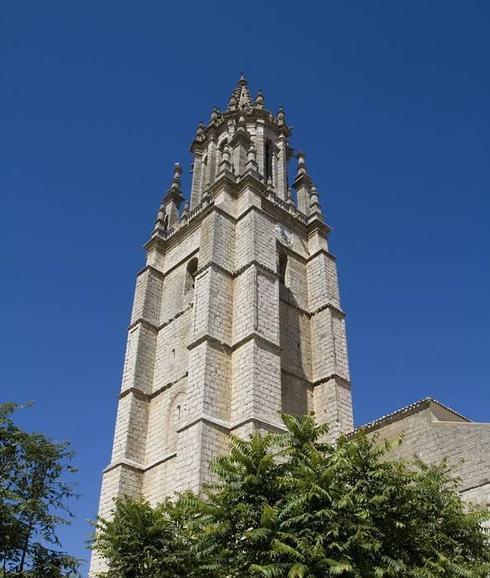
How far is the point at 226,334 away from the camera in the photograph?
20.3 meters

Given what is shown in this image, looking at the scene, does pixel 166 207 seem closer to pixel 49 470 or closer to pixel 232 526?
pixel 49 470

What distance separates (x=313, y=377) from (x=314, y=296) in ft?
11.8

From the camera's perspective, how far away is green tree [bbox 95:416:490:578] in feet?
31.3

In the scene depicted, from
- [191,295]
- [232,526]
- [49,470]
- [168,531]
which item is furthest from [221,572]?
[191,295]

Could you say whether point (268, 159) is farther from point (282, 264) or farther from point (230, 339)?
point (230, 339)

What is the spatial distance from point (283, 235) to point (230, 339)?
6426 mm

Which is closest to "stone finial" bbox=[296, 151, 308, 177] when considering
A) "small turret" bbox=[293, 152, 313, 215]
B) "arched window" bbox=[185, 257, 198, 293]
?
"small turret" bbox=[293, 152, 313, 215]

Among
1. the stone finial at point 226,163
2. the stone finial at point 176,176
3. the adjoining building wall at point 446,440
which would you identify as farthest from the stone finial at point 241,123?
the adjoining building wall at point 446,440

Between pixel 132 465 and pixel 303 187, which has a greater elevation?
pixel 303 187

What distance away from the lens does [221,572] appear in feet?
34.5

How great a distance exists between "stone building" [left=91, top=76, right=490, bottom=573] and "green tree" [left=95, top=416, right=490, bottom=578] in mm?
3377

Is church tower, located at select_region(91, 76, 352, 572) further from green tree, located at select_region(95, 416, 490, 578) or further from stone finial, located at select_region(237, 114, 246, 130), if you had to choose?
green tree, located at select_region(95, 416, 490, 578)

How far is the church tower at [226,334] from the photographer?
18.5 meters

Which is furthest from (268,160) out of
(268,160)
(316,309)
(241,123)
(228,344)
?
(228,344)
